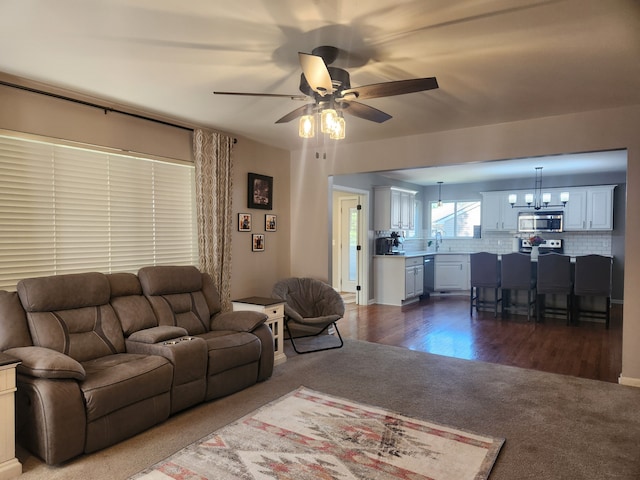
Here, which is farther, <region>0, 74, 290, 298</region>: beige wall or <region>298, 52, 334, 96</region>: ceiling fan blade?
<region>0, 74, 290, 298</region>: beige wall

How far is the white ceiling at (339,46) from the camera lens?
212 centimetres

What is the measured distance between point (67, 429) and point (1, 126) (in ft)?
7.23

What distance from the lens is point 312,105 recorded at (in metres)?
2.73

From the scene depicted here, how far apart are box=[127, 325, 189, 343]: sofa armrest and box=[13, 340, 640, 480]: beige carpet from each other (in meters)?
0.58

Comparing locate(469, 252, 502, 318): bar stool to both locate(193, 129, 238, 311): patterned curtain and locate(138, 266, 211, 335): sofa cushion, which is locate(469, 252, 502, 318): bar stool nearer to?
locate(193, 129, 238, 311): patterned curtain

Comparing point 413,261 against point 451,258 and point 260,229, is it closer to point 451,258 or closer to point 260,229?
point 451,258

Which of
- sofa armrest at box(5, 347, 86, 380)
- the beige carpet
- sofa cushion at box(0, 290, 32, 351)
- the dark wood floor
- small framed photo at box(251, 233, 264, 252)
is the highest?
small framed photo at box(251, 233, 264, 252)

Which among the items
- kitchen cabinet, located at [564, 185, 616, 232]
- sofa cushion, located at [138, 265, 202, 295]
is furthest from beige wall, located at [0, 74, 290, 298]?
kitchen cabinet, located at [564, 185, 616, 232]

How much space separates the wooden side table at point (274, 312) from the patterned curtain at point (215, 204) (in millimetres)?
462

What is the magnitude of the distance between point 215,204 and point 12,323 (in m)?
2.17

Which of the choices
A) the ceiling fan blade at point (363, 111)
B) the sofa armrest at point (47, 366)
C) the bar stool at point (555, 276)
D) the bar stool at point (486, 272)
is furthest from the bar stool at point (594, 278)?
the sofa armrest at point (47, 366)

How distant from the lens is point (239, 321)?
372cm

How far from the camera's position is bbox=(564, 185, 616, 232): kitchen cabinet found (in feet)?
24.3

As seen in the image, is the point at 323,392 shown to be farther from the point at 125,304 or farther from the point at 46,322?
the point at 46,322
